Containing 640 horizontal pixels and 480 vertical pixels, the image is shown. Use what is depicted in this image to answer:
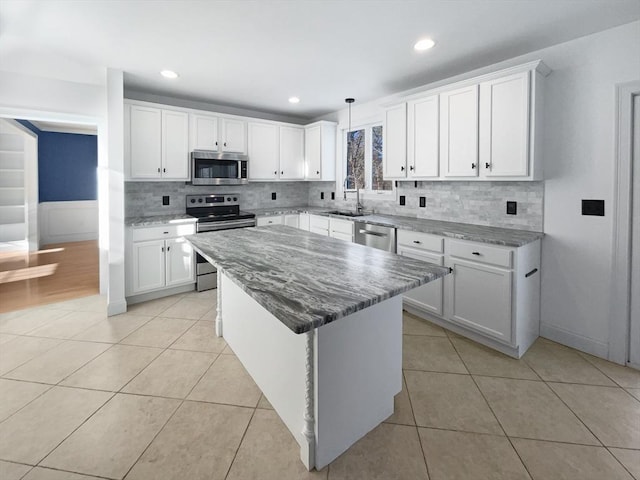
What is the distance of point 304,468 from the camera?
5.13ft

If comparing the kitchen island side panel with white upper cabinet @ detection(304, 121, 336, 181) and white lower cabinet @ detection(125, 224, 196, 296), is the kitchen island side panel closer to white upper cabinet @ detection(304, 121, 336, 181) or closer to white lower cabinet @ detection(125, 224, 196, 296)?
white lower cabinet @ detection(125, 224, 196, 296)

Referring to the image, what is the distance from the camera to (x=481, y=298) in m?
Result: 2.73

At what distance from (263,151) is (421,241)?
9.26 ft

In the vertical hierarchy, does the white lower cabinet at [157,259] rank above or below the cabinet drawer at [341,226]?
below

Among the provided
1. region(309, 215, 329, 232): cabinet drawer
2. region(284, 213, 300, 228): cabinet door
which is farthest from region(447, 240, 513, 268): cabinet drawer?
region(284, 213, 300, 228): cabinet door

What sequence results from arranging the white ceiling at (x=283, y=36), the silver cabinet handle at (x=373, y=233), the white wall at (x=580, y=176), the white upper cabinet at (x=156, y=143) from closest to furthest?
the white ceiling at (x=283, y=36) → the white wall at (x=580, y=176) → the silver cabinet handle at (x=373, y=233) → the white upper cabinet at (x=156, y=143)

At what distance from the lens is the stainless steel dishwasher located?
3.47 meters

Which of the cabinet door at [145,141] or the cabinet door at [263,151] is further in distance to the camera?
the cabinet door at [263,151]

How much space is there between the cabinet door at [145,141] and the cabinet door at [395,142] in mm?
2690

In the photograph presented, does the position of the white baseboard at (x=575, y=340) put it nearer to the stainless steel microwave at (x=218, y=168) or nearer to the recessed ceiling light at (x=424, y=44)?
the recessed ceiling light at (x=424, y=44)

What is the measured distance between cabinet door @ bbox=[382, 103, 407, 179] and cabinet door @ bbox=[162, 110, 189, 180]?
2.47 meters

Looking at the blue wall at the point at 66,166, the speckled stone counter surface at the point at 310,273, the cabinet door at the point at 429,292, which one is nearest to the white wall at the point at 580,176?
the cabinet door at the point at 429,292

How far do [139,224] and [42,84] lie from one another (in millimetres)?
1719

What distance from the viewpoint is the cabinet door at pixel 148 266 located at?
369cm
